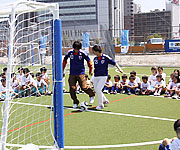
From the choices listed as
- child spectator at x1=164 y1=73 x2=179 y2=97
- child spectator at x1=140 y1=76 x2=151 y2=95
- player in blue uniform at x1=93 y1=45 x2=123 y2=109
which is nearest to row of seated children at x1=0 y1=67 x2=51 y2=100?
player in blue uniform at x1=93 y1=45 x2=123 y2=109

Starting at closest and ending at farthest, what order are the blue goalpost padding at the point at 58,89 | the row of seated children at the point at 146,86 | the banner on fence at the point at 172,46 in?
1. the blue goalpost padding at the point at 58,89
2. the row of seated children at the point at 146,86
3. the banner on fence at the point at 172,46

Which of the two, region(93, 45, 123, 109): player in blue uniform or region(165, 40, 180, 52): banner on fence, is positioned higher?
region(165, 40, 180, 52): banner on fence

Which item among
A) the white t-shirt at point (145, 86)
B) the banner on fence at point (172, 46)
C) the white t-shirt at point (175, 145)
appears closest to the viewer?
the white t-shirt at point (175, 145)

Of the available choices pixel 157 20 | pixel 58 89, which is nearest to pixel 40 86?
pixel 58 89

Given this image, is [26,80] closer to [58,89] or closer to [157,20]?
[58,89]

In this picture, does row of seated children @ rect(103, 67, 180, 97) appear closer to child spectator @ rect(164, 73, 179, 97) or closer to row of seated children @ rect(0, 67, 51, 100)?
child spectator @ rect(164, 73, 179, 97)

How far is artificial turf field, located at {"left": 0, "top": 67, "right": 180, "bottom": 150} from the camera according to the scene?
20.9ft

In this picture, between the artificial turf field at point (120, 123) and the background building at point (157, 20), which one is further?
the background building at point (157, 20)

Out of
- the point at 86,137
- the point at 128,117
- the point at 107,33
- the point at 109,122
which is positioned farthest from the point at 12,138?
the point at 107,33

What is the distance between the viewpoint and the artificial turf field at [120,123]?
637 cm

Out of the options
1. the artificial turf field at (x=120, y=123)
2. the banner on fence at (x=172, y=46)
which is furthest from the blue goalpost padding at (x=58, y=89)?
the banner on fence at (x=172, y=46)

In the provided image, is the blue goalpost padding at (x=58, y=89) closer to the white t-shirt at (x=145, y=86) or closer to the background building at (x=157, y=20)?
the white t-shirt at (x=145, y=86)

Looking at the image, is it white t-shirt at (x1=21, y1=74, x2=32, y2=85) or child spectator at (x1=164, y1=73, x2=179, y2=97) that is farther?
white t-shirt at (x1=21, y1=74, x2=32, y2=85)

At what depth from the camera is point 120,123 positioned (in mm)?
7672
